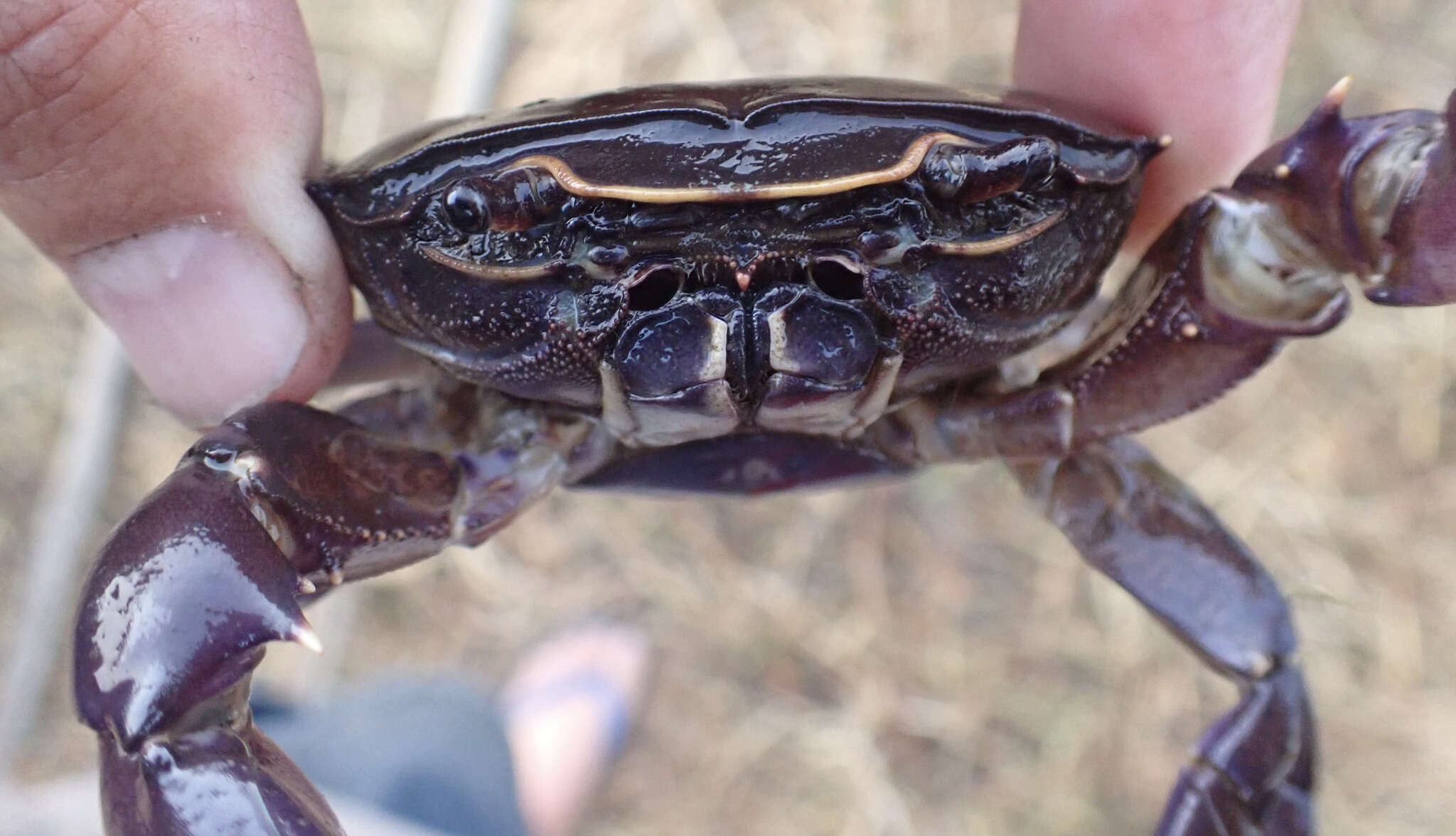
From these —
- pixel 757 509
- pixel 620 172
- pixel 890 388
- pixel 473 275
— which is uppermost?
pixel 620 172

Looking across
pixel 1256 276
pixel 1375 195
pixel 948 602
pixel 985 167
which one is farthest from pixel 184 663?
pixel 948 602

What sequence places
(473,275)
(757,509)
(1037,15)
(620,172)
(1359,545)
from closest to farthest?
1. (620,172)
2. (473,275)
3. (1037,15)
4. (1359,545)
5. (757,509)

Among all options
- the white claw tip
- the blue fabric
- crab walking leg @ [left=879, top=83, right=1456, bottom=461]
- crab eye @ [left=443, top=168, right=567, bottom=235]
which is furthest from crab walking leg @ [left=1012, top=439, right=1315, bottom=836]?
the blue fabric

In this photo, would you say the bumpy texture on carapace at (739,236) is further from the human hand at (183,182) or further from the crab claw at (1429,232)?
the crab claw at (1429,232)

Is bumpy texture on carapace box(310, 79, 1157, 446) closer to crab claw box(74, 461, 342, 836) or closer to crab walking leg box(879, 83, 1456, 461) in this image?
crab walking leg box(879, 83, 1456, 461)

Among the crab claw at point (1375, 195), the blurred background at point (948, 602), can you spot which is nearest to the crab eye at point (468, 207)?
the crab claw at point (1375, 195)

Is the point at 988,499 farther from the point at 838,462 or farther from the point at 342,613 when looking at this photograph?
the point at 342,613

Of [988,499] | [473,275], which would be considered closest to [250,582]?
[473,275]

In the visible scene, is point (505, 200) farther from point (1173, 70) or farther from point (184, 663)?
point (1173, 70)
